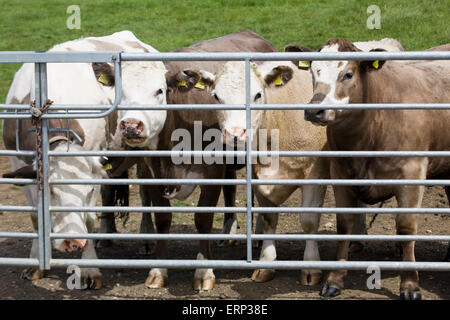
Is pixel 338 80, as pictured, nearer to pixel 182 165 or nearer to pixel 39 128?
pixel 182 165

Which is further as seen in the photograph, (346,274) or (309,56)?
(346,274)

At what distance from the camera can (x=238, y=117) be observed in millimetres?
5828

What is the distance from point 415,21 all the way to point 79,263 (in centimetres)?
1055

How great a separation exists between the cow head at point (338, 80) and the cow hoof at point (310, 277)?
142 cm

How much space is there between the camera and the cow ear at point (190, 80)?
6.26 metres

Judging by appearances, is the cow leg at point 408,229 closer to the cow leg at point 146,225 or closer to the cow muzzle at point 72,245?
the cow muzzle at point 72,245

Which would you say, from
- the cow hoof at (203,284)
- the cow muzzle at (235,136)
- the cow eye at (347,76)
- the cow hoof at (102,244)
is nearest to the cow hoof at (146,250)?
the cow hoof at (102,244)

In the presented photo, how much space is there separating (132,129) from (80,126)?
785 millimetres

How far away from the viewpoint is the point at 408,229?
5.86 m

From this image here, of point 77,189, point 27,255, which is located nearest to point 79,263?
point 77,189

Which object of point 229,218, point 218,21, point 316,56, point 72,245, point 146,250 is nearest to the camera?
point 316,56

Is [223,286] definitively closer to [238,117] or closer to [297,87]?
[238,117]

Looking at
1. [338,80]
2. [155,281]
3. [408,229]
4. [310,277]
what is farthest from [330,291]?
[338,80]

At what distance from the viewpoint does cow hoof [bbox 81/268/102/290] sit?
6242 millimetres
